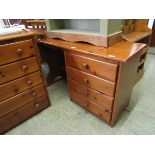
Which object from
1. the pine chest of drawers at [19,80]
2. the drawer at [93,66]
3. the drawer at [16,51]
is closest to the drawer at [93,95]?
the drawer at [93,66]

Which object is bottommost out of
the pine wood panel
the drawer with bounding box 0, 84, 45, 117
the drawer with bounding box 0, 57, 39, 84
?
the drawer with bounding box 0, 84, 45, 117

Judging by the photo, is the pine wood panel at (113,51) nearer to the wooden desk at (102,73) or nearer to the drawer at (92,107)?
→ the wooden desk at (102,73)

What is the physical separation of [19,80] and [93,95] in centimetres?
69

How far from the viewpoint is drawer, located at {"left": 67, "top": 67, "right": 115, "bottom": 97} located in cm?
104

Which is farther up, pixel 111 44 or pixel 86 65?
pixel 111 44

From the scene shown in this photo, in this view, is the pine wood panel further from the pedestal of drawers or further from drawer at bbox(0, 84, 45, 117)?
drawer at bbox(0, 84, 45, 117)

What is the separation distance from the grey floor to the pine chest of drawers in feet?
0.46

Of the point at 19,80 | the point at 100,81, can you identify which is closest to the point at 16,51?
the point at 19,80

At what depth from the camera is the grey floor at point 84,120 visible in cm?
124

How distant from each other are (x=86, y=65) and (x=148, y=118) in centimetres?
86

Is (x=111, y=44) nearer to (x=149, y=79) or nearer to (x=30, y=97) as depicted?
(x=30, y=97)

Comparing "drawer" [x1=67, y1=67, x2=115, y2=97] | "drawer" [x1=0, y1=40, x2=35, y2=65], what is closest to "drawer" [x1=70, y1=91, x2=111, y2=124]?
"drawer" [x1=67, y1=67, x2=115, y2=97]
